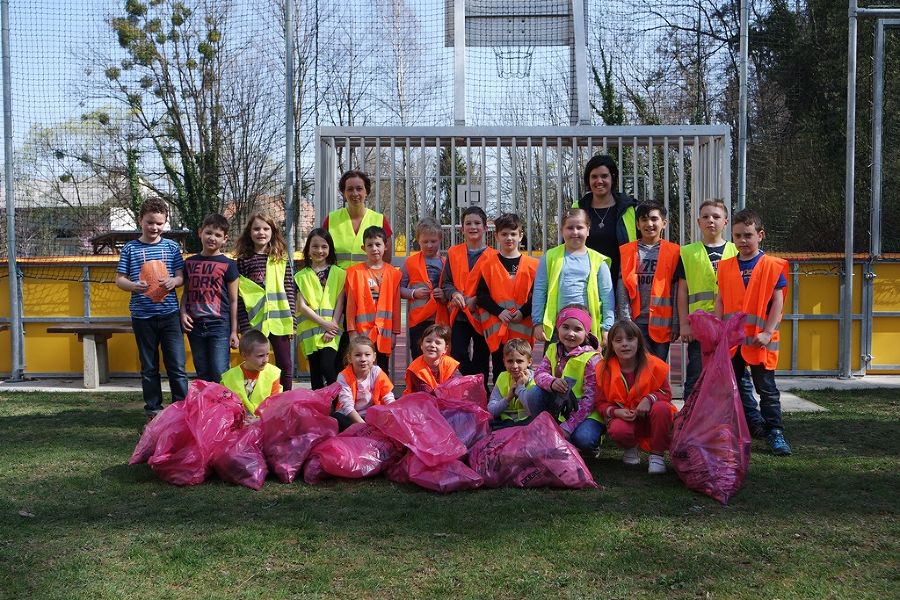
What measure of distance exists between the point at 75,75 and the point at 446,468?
9103 mm

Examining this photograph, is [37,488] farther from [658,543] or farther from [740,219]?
[740,219]

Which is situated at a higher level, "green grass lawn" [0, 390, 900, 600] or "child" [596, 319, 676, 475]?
"child" [596, 319, 676, 475]

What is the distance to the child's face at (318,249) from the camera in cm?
534

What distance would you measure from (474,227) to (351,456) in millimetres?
1886

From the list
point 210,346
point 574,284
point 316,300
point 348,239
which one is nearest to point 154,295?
point 210,346

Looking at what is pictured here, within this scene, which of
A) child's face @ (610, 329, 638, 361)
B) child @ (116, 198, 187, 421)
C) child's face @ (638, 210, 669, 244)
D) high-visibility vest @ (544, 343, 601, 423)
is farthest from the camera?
child @ (116, 198, 187, 421)

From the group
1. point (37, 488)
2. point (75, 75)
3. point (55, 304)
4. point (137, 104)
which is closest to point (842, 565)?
point (37, 488)

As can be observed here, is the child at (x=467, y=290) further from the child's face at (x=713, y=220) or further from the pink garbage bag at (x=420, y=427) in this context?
the child's face at (x=713, y=220)

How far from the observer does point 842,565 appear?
9.29ft

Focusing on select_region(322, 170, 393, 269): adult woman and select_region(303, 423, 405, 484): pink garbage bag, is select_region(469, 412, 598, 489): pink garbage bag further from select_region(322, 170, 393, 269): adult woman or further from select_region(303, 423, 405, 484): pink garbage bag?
select_region(322, 170, 393, 269): adult woman

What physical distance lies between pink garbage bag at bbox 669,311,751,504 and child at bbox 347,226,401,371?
2089mm

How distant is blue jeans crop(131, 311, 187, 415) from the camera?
555 centimetres

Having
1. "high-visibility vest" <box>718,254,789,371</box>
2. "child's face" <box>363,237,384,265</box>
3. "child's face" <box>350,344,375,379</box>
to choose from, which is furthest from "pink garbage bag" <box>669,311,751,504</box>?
"child's face" <box>363,237,384,265</box>

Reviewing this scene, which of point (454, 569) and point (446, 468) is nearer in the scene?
point (454, 569)
